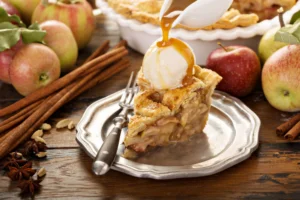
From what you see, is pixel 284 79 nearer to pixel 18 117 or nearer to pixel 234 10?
pixel 234 10

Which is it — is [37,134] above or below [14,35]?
below

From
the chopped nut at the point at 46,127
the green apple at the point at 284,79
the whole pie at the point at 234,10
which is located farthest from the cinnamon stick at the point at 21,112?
the green apple at the point at 284,79

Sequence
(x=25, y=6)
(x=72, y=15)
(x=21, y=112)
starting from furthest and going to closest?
(x=25, y=6) → (x=72, y=15) → (x=21, y=112)

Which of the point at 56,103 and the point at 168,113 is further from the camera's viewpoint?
the point at 56,103

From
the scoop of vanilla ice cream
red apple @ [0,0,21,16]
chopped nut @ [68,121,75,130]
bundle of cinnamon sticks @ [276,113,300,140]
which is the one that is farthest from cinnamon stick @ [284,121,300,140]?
red apple @ [0,0,21,16]

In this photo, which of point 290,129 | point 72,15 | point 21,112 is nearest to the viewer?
point 290,129

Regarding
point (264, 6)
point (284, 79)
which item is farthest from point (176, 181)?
point (264, 6)

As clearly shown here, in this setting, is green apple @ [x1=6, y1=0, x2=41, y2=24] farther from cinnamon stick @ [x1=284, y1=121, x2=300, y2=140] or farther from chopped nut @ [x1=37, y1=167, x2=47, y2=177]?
cinnamon stick @ [x1=284, y1=121, x2=300, y2=140]
